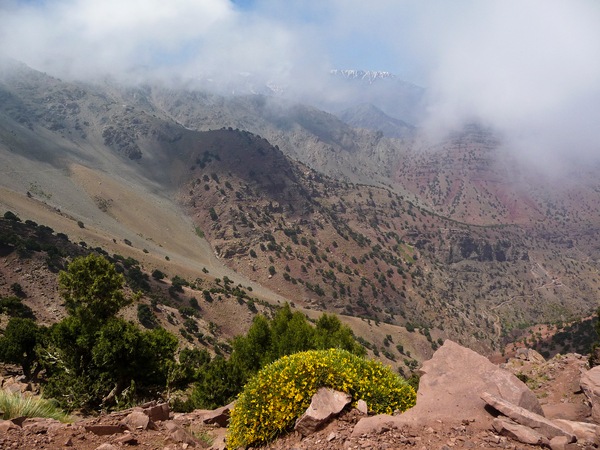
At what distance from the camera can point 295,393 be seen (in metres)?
7.98

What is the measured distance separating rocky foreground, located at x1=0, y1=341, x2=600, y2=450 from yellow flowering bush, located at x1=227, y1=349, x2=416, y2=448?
299 mm

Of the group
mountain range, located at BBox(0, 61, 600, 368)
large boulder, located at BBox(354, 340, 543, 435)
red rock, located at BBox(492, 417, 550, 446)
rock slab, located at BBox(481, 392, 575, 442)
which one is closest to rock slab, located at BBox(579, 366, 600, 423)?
large boulder, located at BBox(354, 340, 543, 435)

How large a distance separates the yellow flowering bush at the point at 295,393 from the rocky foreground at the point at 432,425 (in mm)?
299

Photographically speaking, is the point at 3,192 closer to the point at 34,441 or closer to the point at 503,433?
the point at 34,441

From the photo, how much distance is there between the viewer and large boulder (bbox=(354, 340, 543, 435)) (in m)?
7.11

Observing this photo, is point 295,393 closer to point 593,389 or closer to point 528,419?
point 528,419

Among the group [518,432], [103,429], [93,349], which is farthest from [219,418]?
[518,432]

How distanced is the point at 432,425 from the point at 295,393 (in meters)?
2.60

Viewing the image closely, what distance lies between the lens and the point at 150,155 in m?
167

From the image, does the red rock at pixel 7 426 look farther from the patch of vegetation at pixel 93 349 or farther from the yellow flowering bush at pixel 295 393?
A: the patch of vegetation at pixel 93 349

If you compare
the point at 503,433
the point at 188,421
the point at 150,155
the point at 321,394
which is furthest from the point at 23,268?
the point at 150,155

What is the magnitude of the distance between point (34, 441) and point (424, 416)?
291 inches

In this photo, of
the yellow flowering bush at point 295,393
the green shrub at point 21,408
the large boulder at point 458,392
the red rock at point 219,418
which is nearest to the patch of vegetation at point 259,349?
the red rock at point 219,418

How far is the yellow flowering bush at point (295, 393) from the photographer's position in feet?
26.0
